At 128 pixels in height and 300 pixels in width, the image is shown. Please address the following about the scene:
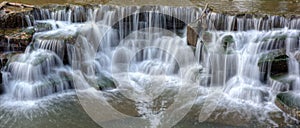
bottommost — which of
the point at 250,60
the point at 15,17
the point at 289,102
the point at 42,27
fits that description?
the point at 289,102

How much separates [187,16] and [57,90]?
4.82 meters

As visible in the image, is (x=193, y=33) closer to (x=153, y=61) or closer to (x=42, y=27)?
(x=153, y=61)

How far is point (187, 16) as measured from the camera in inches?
452

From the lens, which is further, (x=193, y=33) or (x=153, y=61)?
(x=153, y=61)

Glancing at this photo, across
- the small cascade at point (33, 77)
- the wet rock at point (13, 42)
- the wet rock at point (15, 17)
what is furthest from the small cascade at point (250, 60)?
the wet rock at point (15, 17)

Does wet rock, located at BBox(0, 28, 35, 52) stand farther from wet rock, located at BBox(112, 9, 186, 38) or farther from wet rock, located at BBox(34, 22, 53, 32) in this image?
wet rock, located at BBox(112, 9, 186, 38)

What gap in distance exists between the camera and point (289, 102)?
8.34 meters

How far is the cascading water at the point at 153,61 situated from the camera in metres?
8.86

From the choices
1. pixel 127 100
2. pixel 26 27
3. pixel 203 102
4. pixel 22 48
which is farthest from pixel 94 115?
pixel 26 27

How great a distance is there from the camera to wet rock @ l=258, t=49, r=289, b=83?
9.26m

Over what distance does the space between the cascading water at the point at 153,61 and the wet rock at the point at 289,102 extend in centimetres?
20

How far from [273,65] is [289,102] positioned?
4.14 ft

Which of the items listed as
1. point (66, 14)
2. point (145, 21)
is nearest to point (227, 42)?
point (145, 21)

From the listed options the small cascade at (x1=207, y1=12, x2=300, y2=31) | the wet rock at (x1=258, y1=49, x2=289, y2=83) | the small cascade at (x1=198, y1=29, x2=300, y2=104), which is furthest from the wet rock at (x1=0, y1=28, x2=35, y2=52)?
the wet rock at (x1=258, y1=49, x2=289, y2=83)
